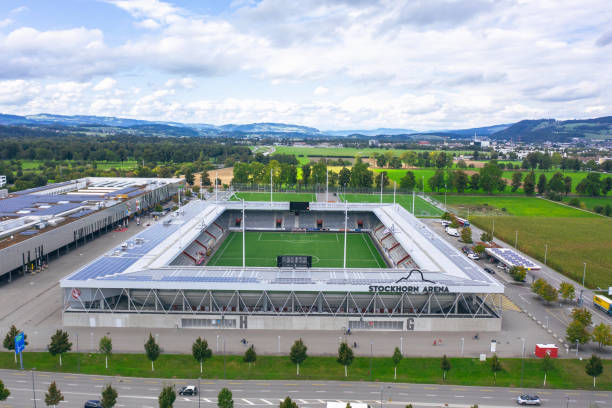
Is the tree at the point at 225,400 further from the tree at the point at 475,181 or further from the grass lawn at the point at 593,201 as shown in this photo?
the tree at the point at 475,181

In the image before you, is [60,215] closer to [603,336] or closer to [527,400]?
[527,400]

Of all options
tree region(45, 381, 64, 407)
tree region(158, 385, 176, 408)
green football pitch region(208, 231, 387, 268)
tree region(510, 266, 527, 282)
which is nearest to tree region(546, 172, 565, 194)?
green football pitch region(208, 231, 387, 268)

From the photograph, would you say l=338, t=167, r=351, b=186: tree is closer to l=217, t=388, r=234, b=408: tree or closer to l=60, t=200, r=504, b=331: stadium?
l=60, t=200, r=504, b=331: stadium

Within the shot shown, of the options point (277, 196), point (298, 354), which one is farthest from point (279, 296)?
point (277, 196)

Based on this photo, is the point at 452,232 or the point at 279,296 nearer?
the point at 279,296

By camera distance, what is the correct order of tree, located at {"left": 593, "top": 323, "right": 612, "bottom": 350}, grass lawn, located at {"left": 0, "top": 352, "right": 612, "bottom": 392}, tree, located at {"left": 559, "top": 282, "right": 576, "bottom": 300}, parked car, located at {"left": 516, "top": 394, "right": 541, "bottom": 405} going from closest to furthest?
parked car, located at {"left": 516, "top": 394, "right": 541, "bottom": 405}
grass lawn, located at {"left": 0, "top": 352, "right": 612, "bottom": 392}
tree, located at {"left": 593, "top": 323, "right": 612, "bottom": 350}
tree, located at {"left": 559, "top": 282, "right": 576, "bottom": 300}

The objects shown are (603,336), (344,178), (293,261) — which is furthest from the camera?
(344,178)
